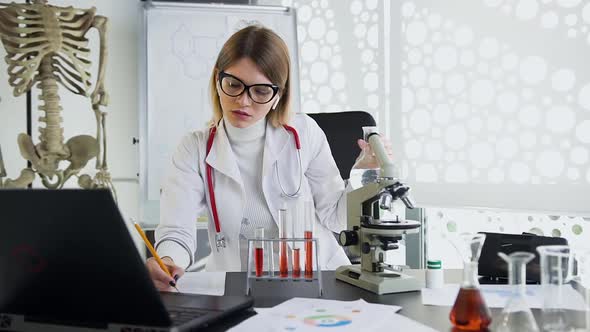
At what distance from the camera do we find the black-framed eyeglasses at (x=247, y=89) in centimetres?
177

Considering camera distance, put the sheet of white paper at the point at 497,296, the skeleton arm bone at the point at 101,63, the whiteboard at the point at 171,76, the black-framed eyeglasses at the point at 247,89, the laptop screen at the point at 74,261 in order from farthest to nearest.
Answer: the whiteboard at the point at 171,76 → the skeleton arm bone at the point at 101,63 → the black-framed eyeglasses at the point at 247,89 → the sheet of white paper at the point at 497,296 → the laptop screen at the point at 74,261

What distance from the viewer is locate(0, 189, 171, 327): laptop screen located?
0.86m

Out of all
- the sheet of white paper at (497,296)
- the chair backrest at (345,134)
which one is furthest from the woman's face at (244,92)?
the sheet of white paper at (497,296)

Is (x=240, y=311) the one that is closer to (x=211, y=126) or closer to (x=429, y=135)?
(x=211, y=126)

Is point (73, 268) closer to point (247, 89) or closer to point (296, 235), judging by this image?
point (296, 235)

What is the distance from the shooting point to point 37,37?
241 centimetres

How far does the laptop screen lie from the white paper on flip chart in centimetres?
22

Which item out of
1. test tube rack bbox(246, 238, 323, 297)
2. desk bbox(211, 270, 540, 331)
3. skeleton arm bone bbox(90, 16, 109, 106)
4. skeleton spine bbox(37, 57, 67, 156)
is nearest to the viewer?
desk bbox(211, 270, 540, 331)

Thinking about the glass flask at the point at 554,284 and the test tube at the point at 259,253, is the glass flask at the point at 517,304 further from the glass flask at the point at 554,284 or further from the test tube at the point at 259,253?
the test tube at the point at 259,253

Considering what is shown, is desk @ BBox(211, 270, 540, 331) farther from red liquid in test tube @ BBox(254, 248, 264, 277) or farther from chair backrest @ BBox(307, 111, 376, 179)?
chair backrest @ BBox(307, 111, 376, 179)

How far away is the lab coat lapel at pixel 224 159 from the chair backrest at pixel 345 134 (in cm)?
54

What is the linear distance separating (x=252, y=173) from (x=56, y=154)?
3.20ft

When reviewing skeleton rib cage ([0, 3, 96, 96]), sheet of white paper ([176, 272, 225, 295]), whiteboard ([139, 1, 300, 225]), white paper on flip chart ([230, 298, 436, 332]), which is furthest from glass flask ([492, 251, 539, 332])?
whiteboard ([139, 1, 300, 225])

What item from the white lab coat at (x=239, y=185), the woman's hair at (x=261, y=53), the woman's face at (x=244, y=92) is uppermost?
the woman's hair at (x=261, y=53)
